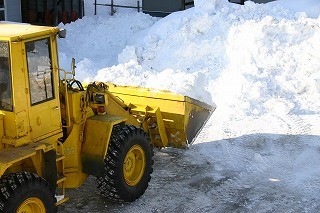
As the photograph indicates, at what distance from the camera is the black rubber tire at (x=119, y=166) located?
7.44 m

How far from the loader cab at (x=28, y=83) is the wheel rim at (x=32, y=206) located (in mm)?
636

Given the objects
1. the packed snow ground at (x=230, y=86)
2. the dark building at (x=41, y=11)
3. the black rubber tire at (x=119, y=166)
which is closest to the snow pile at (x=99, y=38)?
the packed snow ground at (x=230, y=86)

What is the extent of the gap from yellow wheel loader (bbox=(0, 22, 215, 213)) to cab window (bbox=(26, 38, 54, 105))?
11mm

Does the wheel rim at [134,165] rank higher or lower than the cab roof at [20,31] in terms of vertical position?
lower

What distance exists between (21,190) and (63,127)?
1.43 metres

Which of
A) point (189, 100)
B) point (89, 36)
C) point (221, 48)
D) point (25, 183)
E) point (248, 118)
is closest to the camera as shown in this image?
point (25, 183)

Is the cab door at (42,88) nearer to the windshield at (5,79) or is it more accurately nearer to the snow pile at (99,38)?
the windshield at (5,79)

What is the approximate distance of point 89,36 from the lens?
17.0 meters

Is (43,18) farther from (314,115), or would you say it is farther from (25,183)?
(25,183)

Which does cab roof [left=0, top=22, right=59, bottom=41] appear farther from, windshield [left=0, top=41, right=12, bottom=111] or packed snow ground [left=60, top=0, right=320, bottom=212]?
packed snow ground [left=60, top=0, right=320, bottom=212]

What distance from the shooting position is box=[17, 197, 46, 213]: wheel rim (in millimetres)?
6132

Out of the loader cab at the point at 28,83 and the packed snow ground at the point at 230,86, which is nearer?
the loader cab at the point at 28,83

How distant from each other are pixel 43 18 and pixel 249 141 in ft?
41.2

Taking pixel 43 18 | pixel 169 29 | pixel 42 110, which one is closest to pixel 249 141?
pixel 42 110
